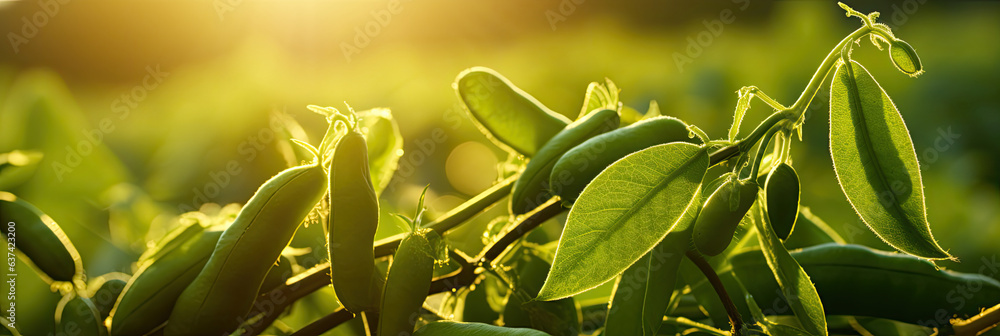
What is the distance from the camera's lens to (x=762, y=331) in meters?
0.33

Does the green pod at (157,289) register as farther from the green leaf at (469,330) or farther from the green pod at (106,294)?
the green leaf at (469,330)

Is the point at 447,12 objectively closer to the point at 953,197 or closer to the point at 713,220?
the point at 953,197

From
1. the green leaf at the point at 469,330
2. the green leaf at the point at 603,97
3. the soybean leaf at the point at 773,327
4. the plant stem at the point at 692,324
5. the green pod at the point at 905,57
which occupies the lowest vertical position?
the plant stem at the point at 692,324

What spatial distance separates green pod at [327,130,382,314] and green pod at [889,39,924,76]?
23 centimetres

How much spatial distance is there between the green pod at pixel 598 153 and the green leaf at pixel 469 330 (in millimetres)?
68

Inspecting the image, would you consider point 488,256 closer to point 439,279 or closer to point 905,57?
point 439,279

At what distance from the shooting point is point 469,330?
311 mm

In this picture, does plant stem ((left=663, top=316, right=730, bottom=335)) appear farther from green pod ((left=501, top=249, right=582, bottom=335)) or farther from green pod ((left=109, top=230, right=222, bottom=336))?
green pod ((left=109, top=230, right=222, bottom=336))

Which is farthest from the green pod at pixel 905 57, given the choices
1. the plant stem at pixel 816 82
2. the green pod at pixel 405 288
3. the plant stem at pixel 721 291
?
the green pod at pixel 405 288

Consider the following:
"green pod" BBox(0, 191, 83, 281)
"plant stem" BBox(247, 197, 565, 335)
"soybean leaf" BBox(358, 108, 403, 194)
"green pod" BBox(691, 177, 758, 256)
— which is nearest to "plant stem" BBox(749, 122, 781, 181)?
"green pod" BBox(691, 177, 758, 256)

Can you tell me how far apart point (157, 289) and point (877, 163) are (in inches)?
13.2

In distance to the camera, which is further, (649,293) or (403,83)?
(403,83)

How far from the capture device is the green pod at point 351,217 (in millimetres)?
296

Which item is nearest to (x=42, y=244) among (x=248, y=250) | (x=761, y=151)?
(x=248, y=250)
